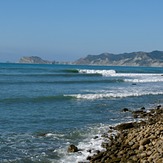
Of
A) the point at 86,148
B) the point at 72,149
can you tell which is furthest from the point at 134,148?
the point at 72,149

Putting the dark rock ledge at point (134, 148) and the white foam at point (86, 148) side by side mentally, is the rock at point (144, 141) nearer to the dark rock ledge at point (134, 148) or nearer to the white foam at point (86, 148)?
the dark rock ledge at point (134, 148)

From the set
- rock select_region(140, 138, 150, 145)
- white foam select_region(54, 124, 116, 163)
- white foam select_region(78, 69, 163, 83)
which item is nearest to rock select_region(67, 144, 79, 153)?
white foam select_region(54, 124, 116, 163)

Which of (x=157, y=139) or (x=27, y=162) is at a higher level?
(x=157, y=139)

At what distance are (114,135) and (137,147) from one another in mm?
3445

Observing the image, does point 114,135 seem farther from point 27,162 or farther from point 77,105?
point 77,105

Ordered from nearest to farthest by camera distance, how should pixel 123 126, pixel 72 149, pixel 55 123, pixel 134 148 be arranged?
pixel 134 148, pixel 72 149, pixel 123 126, pixel 55 123

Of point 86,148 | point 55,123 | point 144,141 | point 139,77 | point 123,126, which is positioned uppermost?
point 144,141

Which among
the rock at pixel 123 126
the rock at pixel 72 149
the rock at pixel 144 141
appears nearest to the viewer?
the rock at pixel 144 141

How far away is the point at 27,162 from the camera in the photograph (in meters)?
13.0

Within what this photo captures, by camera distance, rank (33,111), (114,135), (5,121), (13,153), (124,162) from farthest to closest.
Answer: (33,111) → (5,121) → (114,135) → (13,153) → (124,162)

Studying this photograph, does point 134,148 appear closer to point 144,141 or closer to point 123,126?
point 144,141

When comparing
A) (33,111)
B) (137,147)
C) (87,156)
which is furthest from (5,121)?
(137,147)

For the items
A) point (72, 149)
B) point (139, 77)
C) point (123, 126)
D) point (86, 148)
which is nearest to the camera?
point (72, 149)

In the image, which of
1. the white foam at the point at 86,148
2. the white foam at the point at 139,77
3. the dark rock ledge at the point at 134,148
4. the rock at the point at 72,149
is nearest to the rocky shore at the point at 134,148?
the dark rock ledge at the point at 134,148
